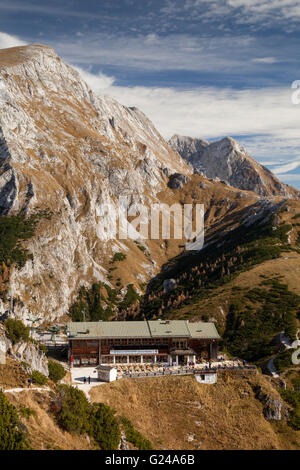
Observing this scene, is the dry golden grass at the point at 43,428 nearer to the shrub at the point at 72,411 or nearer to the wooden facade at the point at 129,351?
the shrub at the point at 72,411

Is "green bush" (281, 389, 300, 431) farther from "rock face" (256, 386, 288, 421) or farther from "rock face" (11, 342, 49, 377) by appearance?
"rock face" (11, 342, 49, 377)

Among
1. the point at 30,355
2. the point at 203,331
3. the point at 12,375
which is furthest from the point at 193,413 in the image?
the point at 12,375

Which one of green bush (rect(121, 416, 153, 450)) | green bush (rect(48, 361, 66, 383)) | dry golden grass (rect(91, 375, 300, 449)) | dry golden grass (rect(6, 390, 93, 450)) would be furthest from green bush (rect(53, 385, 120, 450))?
green bush (rect(48, 361, 66, 383))

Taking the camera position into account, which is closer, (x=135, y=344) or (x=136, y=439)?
(x=136, y=439)

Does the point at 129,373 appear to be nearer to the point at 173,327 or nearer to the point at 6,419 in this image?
the point at 173,327

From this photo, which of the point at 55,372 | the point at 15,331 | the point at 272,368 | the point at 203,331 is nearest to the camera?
the point at 15,331

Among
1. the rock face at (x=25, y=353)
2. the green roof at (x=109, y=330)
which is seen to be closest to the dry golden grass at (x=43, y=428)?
the rock face at (x=25, y=353)

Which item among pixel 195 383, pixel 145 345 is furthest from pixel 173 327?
pixel 195 383

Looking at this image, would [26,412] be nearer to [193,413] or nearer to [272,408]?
[193,413]
